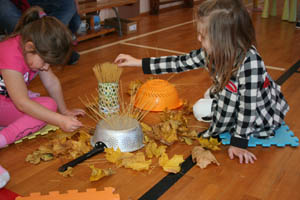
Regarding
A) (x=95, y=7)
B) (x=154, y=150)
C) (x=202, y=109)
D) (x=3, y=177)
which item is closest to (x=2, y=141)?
(x=3, y=177)

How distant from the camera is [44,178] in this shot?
4.08ft

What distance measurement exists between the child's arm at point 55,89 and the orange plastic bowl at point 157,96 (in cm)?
32

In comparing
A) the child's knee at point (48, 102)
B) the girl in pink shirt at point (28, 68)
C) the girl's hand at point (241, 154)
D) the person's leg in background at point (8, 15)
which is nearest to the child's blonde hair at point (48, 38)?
the girl in pink shirt at point (28, 68)

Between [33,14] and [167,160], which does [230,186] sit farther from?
[33,14]

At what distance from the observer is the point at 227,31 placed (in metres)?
1.23

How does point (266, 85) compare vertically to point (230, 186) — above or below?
above

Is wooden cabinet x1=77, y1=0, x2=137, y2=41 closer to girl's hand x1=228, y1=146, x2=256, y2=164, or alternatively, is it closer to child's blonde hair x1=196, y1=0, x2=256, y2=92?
child's blonde hair x1=196, y1=0, x2=256, y2=92

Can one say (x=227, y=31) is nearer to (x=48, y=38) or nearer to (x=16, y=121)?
(x=48, y=38)

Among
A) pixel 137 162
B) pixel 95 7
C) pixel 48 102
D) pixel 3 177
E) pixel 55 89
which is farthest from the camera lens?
pixel 95 7

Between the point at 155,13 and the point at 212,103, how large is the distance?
3.57m

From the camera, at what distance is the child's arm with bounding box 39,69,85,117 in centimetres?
166

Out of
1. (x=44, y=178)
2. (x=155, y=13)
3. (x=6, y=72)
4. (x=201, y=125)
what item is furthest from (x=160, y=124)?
(x=155, y=13)

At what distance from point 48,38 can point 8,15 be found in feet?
3.67

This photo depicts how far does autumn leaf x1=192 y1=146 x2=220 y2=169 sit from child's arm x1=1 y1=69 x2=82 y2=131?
1.55ft
